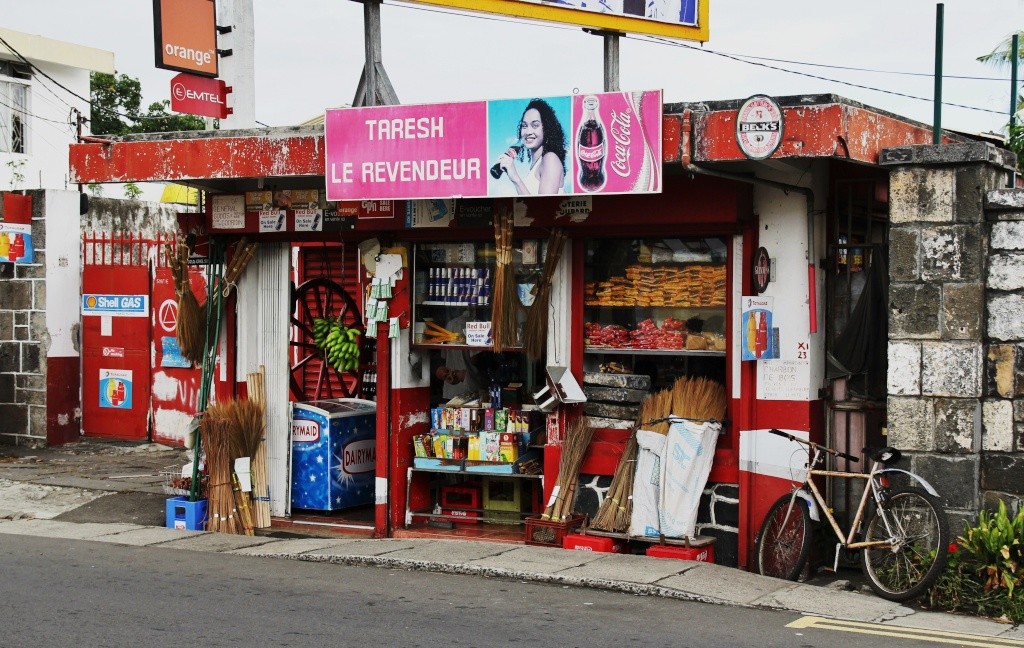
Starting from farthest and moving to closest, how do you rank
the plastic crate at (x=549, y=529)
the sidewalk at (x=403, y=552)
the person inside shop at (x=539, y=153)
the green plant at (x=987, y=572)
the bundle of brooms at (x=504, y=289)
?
the bundle of brooms at (x=504, y=289) < the plastic crate at (x=549, y=529) < the person inside shop at (x=539, y=153) < the sidewalk at (x=403, y=552) < the green plant at (x=987, y=572)

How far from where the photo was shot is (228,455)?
11.2 metres

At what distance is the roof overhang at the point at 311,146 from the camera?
8.49m

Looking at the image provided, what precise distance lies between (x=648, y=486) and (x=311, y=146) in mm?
4046

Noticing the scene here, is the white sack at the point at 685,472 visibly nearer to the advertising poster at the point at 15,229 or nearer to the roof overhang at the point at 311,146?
the roof overhang at the point at 311,146

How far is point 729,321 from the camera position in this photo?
32.0ft

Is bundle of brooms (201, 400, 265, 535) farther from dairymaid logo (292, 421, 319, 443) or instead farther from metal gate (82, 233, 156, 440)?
metal gate (82, 233, 156, 440)

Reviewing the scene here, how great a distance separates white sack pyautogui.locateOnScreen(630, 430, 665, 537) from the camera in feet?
32.0

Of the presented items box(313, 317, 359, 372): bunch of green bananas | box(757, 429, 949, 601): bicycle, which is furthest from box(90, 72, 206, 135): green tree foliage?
box(757, 429, 949, 601): bicycle

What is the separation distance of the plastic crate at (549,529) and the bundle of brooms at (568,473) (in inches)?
2.3

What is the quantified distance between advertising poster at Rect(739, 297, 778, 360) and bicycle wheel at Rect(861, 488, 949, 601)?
4.73 ft

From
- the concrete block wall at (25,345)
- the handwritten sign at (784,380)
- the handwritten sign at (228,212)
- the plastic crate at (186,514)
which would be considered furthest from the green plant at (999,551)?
the concrete block wall at (25,345)

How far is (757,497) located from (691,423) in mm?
771

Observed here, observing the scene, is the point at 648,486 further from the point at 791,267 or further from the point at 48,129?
the point at 48,129

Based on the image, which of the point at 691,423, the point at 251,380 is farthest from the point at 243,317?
the point at 691,423
